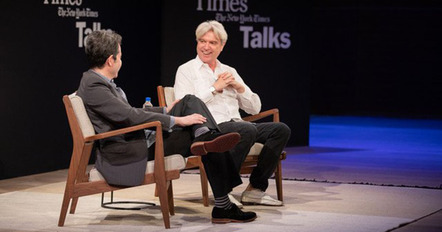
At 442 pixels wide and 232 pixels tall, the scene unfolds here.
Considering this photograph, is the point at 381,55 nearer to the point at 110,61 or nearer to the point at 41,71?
the point at 41,71

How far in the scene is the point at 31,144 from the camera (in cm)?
741

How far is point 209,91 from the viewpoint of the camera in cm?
588

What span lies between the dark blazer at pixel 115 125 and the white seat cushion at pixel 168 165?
0.12ft

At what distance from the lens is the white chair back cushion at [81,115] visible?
193 inches

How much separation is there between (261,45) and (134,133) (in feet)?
16.2

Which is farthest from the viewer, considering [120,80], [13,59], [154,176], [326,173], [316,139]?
[316,139]

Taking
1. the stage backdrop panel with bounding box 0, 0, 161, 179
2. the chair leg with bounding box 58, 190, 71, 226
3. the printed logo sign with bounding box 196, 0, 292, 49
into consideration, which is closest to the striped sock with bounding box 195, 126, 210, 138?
the chair leg with bounding box 58, 190, 71, 226

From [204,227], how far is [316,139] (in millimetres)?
6127

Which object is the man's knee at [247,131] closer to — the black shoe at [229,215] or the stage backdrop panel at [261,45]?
Answer: the black shoe at [229,215]

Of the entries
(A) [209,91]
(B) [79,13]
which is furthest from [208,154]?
(B) [79,13]

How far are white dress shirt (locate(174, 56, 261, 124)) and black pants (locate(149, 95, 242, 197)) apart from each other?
59cm

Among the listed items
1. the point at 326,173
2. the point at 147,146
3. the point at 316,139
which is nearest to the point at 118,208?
the point at 147,146

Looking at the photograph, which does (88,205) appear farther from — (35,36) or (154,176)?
(35,36)

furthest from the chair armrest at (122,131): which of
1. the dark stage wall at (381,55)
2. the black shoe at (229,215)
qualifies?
the dark stage wall at (381,55)
